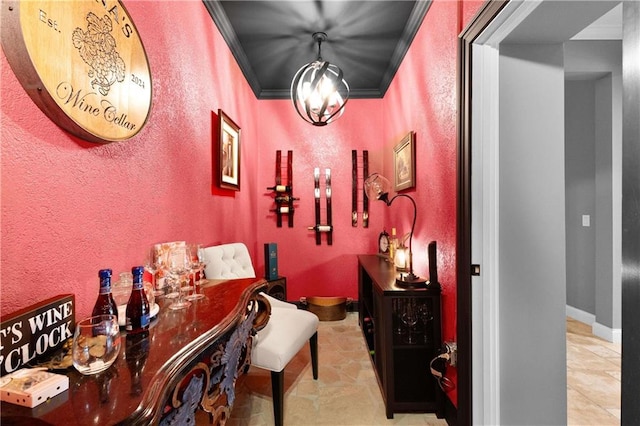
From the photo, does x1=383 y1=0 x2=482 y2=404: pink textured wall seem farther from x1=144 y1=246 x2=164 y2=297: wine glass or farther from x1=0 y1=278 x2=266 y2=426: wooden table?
x1=144 y1=246 x2=164 y2=297: wine glass

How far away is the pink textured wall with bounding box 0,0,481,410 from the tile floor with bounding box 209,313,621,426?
0.69m

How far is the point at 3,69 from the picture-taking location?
80 cm

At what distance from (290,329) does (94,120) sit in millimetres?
1548

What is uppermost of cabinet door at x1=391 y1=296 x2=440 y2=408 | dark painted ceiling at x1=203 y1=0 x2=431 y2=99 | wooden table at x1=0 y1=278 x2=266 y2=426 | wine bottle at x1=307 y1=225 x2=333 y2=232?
dark painted ceiling at x1=203 y1=0 x2=431 y2=99

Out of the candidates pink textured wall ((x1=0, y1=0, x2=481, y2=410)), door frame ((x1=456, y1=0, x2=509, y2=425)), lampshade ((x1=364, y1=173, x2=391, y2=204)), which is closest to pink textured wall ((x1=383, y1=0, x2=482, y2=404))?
pink textured wall ((x1=0, y1=0, x2=481, y2=410))

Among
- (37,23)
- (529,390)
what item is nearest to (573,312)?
(529,390)

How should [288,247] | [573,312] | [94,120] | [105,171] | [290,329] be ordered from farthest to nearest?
[288,247]
[573,312]
[290,329]
[105,171]
[94,120]

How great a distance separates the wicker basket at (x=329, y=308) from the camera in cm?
346

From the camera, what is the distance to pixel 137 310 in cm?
97

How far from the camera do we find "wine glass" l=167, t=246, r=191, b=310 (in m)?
1.25

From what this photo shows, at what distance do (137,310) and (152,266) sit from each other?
1.67ft

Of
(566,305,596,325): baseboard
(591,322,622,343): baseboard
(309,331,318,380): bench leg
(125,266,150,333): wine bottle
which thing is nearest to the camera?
(125,266,150,333): wine bottle

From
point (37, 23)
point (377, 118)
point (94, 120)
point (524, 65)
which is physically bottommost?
point (94, 120)

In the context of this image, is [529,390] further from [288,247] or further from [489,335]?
[288,247]
